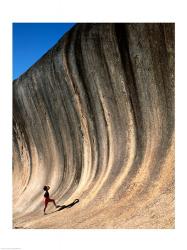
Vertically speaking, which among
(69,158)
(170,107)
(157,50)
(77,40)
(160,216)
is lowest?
(160,216)

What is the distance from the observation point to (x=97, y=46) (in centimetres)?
638

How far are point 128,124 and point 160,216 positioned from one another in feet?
5.95

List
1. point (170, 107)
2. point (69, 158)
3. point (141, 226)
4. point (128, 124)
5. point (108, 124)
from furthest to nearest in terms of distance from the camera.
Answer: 1. point (69, 158)
2. point (108, 124)
3. point (128, 124)
4. point (170, 107)
5. point (141, 226)

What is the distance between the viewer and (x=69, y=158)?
7.72 meters

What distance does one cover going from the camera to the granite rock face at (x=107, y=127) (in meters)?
5.13

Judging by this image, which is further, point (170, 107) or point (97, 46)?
point (97, 46)

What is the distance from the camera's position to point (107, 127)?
6.52 meters

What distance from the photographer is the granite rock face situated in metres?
5.13
